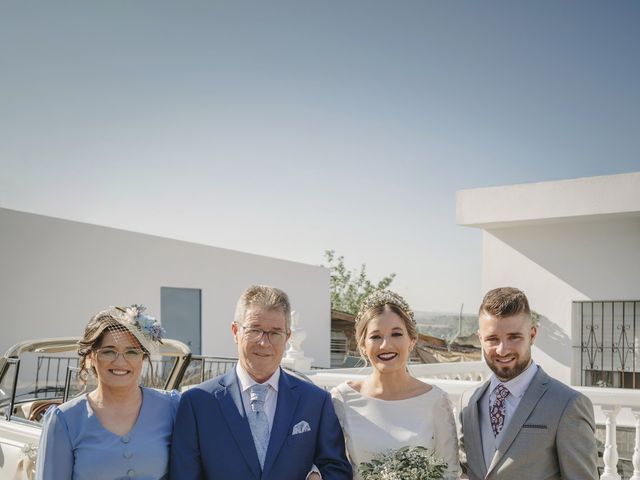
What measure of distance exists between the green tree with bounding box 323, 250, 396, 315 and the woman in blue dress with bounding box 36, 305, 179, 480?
30.3 meters

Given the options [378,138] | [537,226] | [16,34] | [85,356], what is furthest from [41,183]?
[85,356]

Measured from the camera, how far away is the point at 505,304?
3.05 meters

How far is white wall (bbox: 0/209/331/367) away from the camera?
1277 cm

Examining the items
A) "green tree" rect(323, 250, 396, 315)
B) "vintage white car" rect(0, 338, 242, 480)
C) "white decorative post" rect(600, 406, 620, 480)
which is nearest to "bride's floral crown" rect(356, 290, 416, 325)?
"vintage white car" rect(0, 338, 242, 480)

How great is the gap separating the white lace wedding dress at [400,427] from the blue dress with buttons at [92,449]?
85 cm

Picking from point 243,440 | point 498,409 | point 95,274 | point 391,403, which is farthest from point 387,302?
point 95,274

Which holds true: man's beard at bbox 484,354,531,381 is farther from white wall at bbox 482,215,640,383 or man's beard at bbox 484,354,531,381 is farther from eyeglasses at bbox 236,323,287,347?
white wall at bbox 482,215,640,383

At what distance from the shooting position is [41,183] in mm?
17781

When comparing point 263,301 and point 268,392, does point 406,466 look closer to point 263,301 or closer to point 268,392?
point 268,392

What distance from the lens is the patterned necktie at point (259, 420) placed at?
302cm

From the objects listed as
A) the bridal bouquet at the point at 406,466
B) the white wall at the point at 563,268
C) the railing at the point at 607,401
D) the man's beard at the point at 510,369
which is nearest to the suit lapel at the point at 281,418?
the bridal bouquet at the point at 406,466

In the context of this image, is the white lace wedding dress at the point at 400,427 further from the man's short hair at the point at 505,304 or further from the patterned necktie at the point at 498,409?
the man's short hair at the point at 505,304

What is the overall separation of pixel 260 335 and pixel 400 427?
2.51 ft

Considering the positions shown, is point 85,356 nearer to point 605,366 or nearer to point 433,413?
point 433,413
